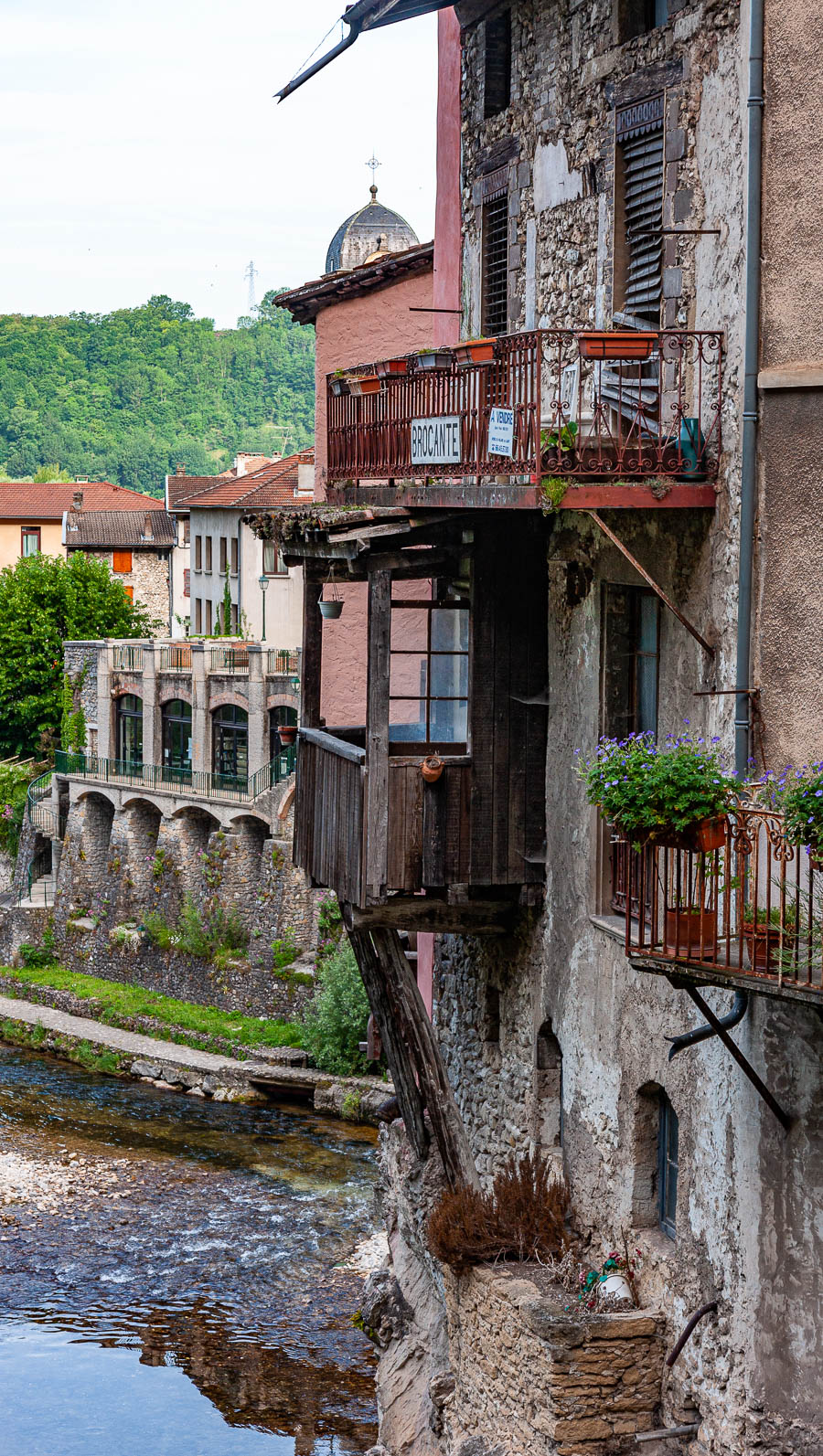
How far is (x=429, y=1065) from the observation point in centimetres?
1420

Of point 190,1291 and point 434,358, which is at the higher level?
point 434,358

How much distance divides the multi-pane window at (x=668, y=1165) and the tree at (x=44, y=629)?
44.0 m

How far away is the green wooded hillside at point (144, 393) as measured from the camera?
13538cm

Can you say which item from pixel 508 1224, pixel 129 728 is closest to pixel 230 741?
pixel 129 728

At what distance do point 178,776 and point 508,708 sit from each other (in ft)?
103

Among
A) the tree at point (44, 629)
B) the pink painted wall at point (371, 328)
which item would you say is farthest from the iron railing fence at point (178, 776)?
the pink painted wall at point (371, 328)

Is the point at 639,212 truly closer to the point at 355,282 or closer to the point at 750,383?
the point at 750,383

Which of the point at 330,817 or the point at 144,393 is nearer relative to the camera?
the point at 330,817

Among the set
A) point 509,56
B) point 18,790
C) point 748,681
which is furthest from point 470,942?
point 18,790

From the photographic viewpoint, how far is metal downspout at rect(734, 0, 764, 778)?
9.59 m

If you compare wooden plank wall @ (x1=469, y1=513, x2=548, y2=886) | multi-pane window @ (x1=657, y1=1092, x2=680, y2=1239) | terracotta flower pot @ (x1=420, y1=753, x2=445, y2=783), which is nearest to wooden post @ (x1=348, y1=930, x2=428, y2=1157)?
wooden plank wall @ (x1=469, y1=513, x2=548, y2=886)

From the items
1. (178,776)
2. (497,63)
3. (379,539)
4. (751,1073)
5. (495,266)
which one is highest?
(497,63)

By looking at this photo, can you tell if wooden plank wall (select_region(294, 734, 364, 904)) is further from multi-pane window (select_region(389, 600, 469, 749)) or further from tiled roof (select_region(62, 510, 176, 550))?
tiled roof (select_region(62, 510, 176, 550))

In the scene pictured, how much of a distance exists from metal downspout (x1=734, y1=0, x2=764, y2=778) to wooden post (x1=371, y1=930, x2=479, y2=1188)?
4.69 m
